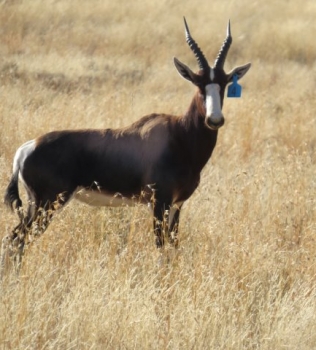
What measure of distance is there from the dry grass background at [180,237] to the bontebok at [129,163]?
0.23 metres

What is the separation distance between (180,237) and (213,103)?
3.89ft

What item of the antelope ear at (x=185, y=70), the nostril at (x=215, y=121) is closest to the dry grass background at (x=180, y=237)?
the nostril at (x=215, y=121)

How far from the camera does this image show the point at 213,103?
5.91 meters

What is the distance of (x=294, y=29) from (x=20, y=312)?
575 inches

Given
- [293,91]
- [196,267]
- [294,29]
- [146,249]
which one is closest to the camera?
[196,267]

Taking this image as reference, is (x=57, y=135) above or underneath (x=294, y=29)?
above

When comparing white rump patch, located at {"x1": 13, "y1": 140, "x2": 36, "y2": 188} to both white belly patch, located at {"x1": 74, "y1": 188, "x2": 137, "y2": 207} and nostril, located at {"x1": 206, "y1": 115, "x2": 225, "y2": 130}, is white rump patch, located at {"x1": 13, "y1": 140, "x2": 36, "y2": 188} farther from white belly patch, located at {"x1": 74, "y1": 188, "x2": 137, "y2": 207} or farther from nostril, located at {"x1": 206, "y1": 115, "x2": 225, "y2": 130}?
nostril, located at {"x1": 206, "y1": 115, "x2": 225, "y2": 130}

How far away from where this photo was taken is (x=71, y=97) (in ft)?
38.4

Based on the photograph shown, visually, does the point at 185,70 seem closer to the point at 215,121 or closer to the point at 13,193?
the point at 215,121

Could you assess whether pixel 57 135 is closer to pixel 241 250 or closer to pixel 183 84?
pixel 241 250

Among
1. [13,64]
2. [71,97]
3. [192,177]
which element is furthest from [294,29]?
[192,177]

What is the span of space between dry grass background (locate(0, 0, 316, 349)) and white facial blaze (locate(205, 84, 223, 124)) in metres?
0.78

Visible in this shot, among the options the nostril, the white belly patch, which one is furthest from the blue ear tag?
the white belly patch

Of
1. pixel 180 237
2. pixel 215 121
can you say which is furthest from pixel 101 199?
pixel 215 121
